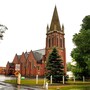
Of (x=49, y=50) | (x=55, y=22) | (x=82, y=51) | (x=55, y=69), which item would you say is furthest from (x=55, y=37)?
(x=82, y=51)

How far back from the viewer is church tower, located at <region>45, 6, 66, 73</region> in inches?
3009

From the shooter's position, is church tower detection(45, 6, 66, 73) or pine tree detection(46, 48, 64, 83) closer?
pine tree detection(46, 48, 64, 83)

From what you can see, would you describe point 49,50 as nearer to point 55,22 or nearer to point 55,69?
point 55,22

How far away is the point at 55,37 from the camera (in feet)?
251

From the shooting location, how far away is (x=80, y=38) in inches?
1400

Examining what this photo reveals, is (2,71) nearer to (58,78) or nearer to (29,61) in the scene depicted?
(29,61)

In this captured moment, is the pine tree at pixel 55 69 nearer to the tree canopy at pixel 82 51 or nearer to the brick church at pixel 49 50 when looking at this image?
Result: the tree canopy at pixel 82 51

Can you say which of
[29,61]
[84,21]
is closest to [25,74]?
[29,61]

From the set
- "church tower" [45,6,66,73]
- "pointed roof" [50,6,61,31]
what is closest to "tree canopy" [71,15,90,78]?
"church tower" [45,6,66,73]

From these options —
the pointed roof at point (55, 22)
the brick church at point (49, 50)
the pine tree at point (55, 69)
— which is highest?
the pointed roof at point (55, 22)

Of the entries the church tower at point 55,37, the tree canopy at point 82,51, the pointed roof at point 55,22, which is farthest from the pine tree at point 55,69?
the pointed roof at point 55,22

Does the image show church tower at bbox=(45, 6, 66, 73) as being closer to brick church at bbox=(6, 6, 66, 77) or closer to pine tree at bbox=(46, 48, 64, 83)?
brick church at bbox=(6, 6, 66, 77)

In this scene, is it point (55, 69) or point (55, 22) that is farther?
point (55, 22)

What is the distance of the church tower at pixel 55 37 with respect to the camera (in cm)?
7644
